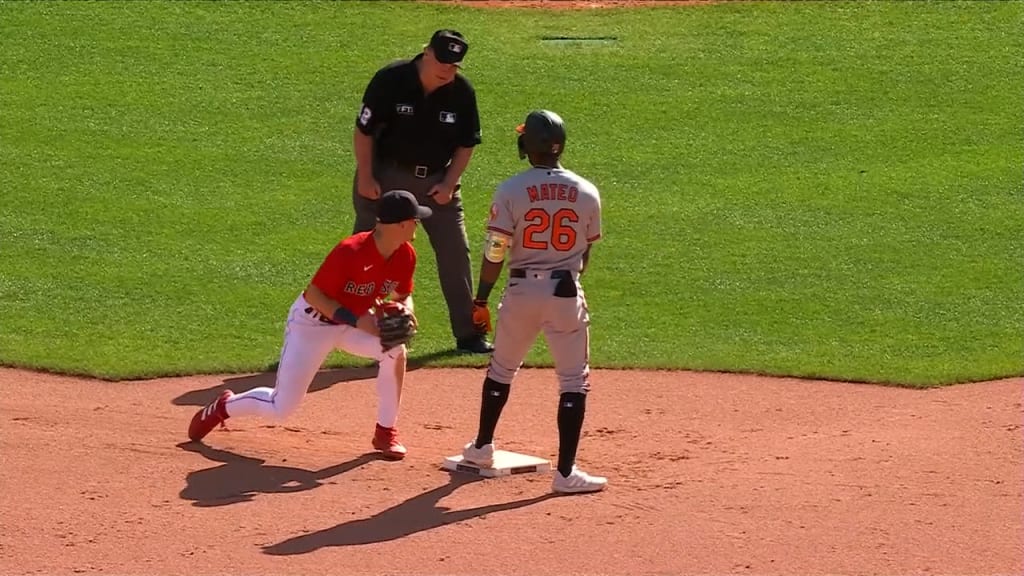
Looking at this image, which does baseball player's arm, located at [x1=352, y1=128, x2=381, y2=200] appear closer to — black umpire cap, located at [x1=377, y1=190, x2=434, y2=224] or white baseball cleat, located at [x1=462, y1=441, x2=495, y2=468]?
black umpire cap, located at [x1=377, y1=190, x2=434, y2=224]

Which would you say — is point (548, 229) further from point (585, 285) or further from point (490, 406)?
point (585, 285)

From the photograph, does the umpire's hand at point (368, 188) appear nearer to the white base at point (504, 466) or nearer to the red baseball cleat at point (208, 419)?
the red baseball cleat at point (208, 419)

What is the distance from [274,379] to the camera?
9.41 meters

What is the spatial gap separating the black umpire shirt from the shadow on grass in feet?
3.94

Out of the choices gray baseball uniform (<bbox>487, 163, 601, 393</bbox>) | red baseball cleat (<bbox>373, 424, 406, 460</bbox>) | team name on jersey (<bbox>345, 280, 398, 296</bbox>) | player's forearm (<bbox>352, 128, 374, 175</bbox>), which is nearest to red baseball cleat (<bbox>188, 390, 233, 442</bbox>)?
red baseball cleat (<bbox>373, 424, 406, 460</bbox>)

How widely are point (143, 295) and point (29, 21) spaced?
6.18 m

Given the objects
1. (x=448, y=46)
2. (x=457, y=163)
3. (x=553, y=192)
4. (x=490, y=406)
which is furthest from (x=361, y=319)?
(x=457, y=163)

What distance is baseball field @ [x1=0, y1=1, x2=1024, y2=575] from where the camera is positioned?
6879mm

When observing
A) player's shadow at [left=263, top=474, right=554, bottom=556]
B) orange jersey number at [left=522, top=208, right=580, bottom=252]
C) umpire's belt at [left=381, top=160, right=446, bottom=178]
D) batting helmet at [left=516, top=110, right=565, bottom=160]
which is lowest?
player's shadow at [left=263, top=474, right=554, bottom=556]

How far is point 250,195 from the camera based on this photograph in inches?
492

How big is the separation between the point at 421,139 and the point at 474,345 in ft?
4.55

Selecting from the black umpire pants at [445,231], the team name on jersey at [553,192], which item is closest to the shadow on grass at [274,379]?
the black umpire pants at [445,231]

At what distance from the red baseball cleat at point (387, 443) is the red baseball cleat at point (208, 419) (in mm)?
766

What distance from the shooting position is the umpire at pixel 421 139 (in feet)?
30.6
